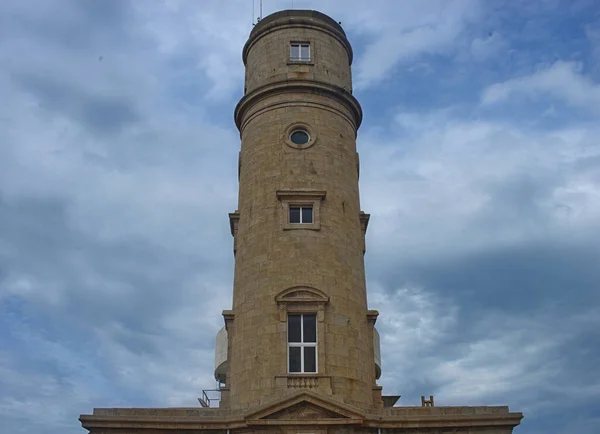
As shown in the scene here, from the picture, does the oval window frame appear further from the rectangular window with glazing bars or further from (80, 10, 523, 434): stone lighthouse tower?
the rectangular window with glazing bars

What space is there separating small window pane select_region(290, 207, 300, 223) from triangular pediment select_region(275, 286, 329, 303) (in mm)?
3388

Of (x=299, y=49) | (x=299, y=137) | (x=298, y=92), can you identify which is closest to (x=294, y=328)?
(x=299, y=137)

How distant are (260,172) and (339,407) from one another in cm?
1153

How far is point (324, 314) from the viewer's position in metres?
26.9

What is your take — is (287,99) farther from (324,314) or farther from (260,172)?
(324,314)

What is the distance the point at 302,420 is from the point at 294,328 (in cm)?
401

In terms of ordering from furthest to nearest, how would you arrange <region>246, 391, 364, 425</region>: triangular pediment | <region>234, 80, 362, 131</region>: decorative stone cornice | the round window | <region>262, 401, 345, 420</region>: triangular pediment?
<region>234, 80, 362, 131</region>: decorative stone cornice < the round window < <region>262, 401, 345, 420</region>: triangular pediment < <region>246, 391, 364, 425</region>: triangular pediment

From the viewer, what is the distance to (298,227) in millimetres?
28672

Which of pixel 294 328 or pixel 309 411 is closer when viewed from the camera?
pixel 309 411

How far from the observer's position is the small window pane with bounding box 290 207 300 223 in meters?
29.1

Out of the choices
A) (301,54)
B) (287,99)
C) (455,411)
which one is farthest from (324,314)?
(301,54)

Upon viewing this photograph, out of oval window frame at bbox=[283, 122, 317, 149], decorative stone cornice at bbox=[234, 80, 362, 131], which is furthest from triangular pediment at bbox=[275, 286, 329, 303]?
decorative stone cornice at bbox=[234, 80, 362, 131]

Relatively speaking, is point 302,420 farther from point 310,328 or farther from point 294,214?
point 294,214

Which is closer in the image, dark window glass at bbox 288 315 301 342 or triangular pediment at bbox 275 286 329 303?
dark window glass at bbox 288 315 301 342
